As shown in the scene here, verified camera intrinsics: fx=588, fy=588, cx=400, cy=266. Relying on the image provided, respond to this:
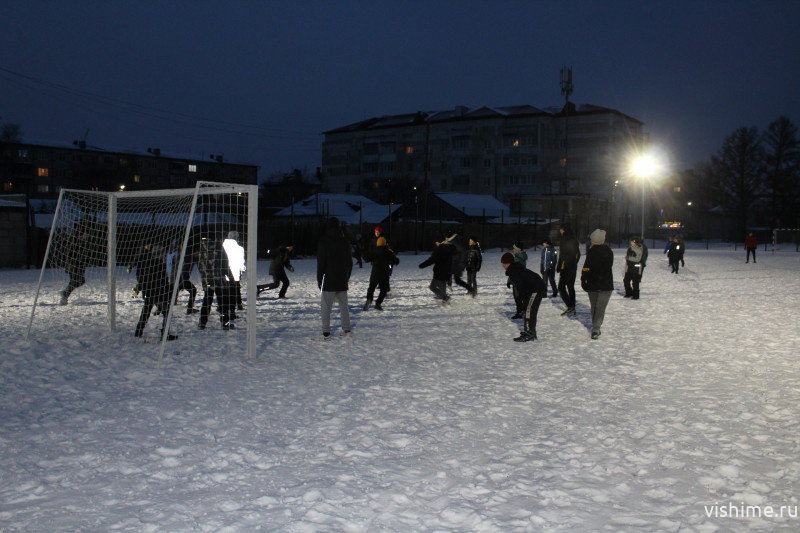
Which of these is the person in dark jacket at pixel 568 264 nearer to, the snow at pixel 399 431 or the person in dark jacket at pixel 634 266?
the snow at pixel 399 431

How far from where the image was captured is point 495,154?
73750 millimetres

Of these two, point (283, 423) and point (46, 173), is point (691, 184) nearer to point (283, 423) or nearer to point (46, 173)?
point (46, 173)

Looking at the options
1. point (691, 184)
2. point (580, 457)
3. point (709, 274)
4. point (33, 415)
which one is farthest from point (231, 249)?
point (691, 184)

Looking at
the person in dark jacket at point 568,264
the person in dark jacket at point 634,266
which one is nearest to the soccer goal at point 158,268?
the person in dark jacket at point 568,264

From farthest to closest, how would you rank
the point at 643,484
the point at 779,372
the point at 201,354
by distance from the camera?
1. the point at 201,354
2. the point at 779,372
3. the point at 643,484

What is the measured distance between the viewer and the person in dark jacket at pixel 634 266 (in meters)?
13.8

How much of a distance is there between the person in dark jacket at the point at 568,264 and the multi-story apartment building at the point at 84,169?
59.8 meters

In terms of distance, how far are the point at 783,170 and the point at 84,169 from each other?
77300mm

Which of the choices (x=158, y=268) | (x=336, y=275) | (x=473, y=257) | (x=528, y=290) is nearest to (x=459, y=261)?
(x=473, y=257)

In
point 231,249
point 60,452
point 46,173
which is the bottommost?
point 60,452

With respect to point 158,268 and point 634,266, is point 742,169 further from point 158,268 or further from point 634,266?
point 158,268

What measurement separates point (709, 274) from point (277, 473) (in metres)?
22.0

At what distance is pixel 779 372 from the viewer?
6.91 m

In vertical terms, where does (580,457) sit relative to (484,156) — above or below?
below
